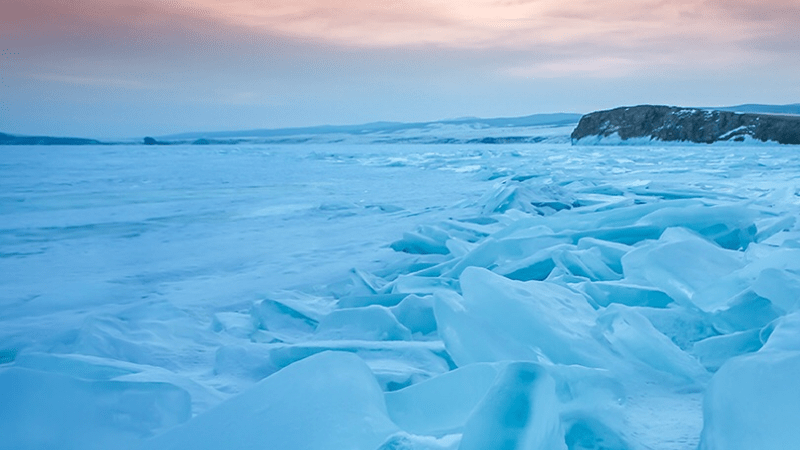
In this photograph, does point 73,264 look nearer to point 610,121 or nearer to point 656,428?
point 656,428

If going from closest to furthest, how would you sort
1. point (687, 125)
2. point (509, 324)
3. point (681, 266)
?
1. point (509, 324)
2. point (681, 266)
3. point (687, 125)

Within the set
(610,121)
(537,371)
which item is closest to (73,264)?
(537,371)

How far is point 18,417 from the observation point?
967mm

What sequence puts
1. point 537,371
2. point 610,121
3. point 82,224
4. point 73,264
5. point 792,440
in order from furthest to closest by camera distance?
1. point 610,121
2. point 82,224
3. point 73,264
4. point 537,371
5. point 792,440

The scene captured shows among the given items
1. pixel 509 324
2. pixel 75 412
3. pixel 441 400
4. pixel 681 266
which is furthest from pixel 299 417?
pixel 681 266

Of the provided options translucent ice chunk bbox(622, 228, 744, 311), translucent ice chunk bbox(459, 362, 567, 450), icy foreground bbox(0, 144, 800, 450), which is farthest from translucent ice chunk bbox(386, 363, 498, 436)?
translucent ice chunk bbox(622, 228, 744, 311)

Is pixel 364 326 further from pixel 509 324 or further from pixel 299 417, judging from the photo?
pixel 299 417

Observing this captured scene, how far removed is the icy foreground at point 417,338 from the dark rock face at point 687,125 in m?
21.0

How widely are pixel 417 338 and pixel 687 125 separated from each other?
29.4 meters

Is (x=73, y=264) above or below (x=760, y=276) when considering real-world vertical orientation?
below

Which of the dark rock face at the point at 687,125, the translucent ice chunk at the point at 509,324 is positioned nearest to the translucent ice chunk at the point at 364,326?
the translucent ice chunk at the point at 509,324

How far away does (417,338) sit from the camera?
5.10 ft

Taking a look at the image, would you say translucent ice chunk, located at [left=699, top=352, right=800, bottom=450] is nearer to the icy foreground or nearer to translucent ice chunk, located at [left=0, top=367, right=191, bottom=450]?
the icy foreground

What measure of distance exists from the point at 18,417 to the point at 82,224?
3.51 metres
